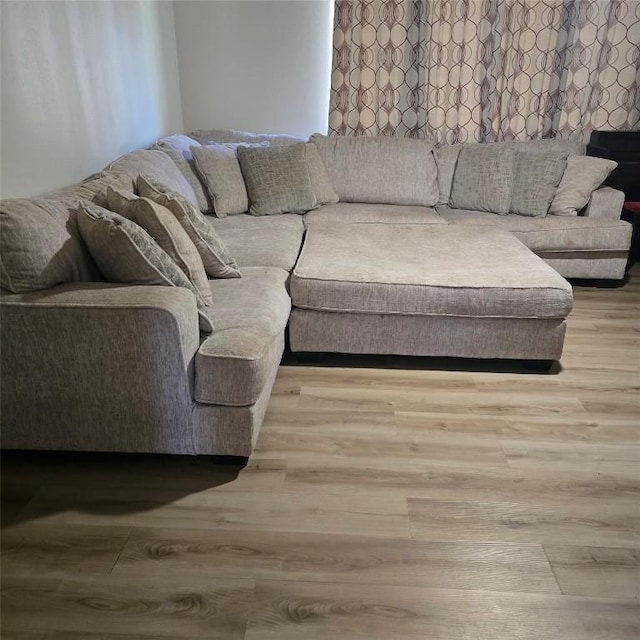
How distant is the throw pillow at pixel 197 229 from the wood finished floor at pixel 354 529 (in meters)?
0.57

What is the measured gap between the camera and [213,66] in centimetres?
420

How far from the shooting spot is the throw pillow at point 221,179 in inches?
127

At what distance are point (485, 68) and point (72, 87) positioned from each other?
2899mm

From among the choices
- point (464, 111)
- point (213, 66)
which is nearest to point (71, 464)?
point (213, 66)

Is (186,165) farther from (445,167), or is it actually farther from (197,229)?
(445,167)

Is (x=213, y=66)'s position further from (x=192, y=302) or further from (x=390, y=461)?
(x=390, y=461)

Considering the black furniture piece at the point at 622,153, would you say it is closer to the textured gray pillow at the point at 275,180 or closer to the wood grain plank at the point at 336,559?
the textured gray pillow at the point at 275,180

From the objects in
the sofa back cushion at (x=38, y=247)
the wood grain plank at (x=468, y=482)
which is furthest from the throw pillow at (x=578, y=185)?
the sofa back cushion at (x=38, y=247)

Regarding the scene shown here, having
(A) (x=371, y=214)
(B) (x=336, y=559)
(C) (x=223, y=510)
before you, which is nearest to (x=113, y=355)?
(C) (x=223, y=510)

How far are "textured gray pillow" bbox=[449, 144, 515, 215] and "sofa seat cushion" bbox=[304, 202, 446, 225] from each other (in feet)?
0.85

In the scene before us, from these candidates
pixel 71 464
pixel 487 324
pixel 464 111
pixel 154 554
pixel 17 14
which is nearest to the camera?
pixel 154 554

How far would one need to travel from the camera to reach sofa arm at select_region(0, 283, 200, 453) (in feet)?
5.25

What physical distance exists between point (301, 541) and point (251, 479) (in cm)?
31

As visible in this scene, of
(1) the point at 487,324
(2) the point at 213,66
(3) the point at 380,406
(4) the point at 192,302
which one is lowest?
(3) the point at 380,406
